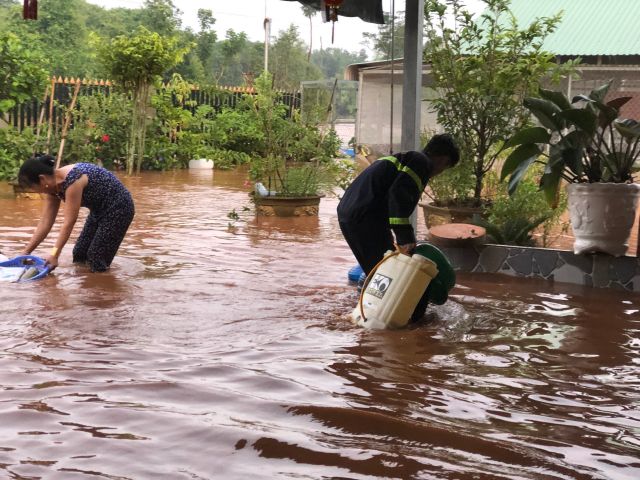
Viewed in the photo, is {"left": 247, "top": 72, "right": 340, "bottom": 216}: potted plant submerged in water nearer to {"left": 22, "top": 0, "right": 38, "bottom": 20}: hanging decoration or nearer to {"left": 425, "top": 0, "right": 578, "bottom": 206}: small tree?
{"left": 425, "top": 0, "right": 578, "bottom": 206}: small tree

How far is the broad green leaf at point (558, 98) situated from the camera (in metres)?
7.23

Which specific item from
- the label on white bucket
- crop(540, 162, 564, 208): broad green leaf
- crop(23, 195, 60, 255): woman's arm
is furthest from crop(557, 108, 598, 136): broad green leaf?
crop(23, 195, 60, 255): woman's arm

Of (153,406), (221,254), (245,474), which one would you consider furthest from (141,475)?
(221,254)

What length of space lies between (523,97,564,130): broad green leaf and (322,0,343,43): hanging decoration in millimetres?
1908

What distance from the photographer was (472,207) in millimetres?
9367

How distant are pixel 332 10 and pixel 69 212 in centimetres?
300

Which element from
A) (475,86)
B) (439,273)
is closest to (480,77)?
(475,86)

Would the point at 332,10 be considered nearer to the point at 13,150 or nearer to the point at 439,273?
the point at 439,273

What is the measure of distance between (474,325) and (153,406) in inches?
105

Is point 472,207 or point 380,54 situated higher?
point 380,54

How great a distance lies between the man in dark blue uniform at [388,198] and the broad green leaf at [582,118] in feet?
5.74

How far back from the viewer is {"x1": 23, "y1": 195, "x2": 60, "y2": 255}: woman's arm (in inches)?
282

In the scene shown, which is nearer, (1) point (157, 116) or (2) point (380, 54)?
(1) point (157, 116)

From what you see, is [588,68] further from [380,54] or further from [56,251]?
[380,54]
